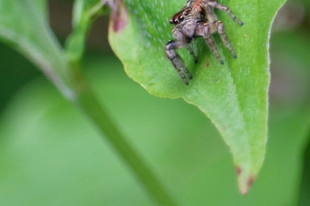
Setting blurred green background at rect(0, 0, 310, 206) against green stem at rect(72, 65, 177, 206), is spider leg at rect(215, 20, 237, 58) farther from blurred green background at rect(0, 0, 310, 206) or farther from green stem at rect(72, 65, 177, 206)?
blurred green background at rect(0, 0, 310, 206)

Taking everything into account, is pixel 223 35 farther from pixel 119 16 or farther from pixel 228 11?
pixel 119 16

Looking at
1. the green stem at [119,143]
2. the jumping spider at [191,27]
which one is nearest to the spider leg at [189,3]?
the jumping spider at [191,27]

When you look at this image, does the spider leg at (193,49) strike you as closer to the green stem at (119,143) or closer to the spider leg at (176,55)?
the spider leg at (176,55)

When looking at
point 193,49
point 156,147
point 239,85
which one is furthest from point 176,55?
point 156,147

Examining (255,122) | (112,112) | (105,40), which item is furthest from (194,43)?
(105,40)

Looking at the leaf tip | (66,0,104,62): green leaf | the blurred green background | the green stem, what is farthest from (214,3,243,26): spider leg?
the blurred green background

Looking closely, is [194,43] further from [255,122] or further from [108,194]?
[108,194]
